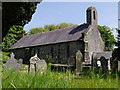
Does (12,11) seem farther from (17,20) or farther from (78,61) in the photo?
(78,61)

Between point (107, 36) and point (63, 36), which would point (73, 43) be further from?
point (107, 36)

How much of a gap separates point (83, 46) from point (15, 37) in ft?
78.6

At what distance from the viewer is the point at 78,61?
1117 cm

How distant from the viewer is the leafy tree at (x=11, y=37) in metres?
34.8

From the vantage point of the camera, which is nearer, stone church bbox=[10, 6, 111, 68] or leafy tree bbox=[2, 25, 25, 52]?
stone church bbox=[10, 6, 111, 68]

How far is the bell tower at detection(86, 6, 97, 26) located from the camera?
72.0 ft

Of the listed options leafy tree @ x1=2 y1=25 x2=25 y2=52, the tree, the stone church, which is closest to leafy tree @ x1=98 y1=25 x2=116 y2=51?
the stone church

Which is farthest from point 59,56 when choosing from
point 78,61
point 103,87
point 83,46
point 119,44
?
point 103,87

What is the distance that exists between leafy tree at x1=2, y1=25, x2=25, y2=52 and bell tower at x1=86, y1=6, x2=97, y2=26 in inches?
781

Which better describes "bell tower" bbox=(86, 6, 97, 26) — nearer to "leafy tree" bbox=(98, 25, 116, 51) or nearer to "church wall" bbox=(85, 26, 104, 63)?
"church wall" bbox=(85, 26, 104, 63)

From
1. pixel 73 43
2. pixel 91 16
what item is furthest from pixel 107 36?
pixel 73 43

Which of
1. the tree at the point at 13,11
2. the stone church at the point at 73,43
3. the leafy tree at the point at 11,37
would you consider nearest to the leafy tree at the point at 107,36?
the stone church at the point at 73,43

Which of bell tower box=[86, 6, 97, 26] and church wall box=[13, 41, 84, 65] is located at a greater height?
bell tower box=[86, 6, 97, 26]

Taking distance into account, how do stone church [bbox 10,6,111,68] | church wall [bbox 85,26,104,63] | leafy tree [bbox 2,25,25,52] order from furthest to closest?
leafy tree [bbox 2,25,25,52], church wall [bbox 85,26,104,63], stone church [bbox 10,6,111,68]
